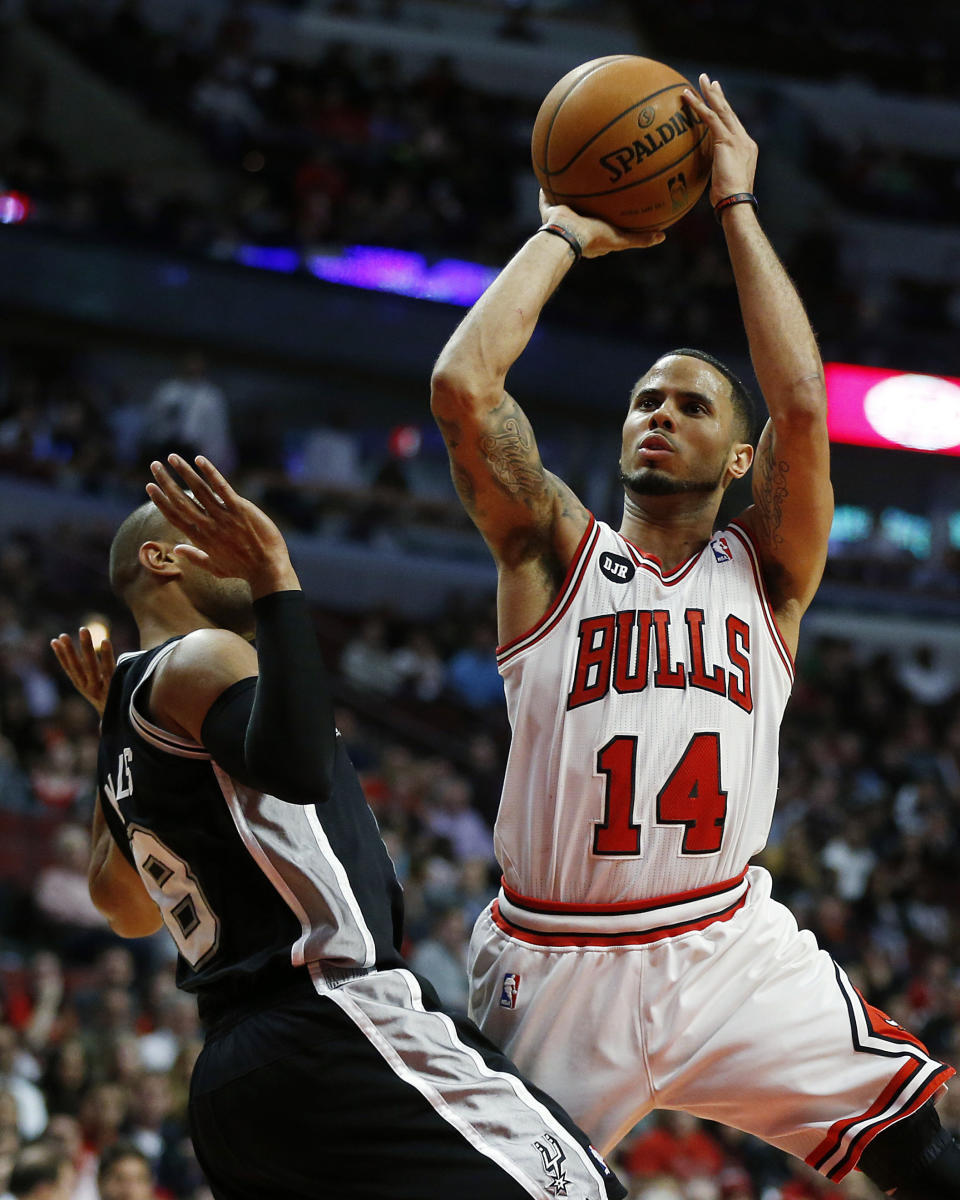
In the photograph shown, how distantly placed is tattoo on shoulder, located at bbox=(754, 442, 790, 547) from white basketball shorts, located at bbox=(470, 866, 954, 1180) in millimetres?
971

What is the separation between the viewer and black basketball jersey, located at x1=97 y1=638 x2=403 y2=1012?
311 cm

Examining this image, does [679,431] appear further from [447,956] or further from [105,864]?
[447,956]

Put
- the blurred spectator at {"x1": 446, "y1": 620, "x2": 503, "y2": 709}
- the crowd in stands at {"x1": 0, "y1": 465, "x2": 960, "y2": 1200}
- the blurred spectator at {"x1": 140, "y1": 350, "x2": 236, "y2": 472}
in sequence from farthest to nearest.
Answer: the blurred spectator at {"x1": 140, "y1": 350, "x2": 236, "y2": 472}
the blurred spectator at {"x1": 446, "y1": 620, "x2": 503, "y2": 709}
the crowd in stands at {"x1": 0, "y1": 465, "x2": 960, "y2": 1200}

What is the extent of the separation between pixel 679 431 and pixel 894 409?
16.5m

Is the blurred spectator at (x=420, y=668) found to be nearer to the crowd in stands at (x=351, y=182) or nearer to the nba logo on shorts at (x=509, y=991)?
the crowd in stands at (x=351, y=182)

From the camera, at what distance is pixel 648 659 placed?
12.3ft

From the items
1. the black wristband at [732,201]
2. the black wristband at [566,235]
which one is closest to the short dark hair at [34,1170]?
the black wristband at [566,235]

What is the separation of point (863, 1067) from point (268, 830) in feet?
5.18

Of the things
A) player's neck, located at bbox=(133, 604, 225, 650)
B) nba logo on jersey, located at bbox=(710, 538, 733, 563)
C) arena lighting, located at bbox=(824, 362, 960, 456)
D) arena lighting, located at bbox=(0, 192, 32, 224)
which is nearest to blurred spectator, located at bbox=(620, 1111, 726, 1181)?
nba logo on jersey, located at bbox=(710, 538, 733, 563)

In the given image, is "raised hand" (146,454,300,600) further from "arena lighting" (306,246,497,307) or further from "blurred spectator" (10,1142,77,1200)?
"arena lighting" (306,246,497,307)

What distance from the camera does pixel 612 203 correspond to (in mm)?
3900

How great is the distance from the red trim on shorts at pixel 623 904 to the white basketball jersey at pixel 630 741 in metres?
0.01

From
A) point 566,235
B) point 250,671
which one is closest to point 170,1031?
point 250,671

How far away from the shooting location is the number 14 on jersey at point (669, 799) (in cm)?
364
